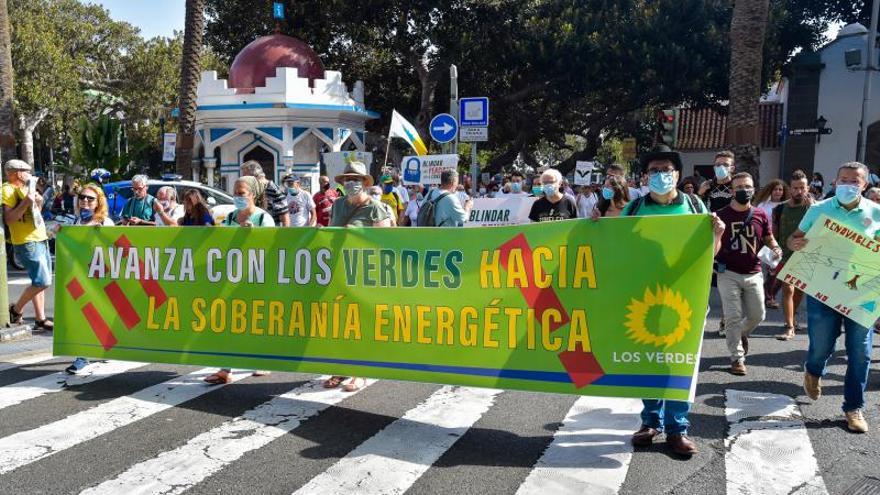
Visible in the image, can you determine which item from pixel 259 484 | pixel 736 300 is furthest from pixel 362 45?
pixel 259 484

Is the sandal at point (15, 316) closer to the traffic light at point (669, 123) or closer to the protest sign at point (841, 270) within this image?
the protest sign at point (841, 270)

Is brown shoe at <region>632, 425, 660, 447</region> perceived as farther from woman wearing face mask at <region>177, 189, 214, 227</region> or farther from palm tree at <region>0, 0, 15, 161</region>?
palm tree at <region>0, 0, 15, 161</region>

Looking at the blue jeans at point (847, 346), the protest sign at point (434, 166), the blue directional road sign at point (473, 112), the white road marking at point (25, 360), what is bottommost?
the white road marking at point (25, 360)

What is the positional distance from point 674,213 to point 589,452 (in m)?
1.66

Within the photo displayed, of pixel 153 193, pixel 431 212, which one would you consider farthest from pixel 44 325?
pixel 153 193

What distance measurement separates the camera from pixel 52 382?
657cm

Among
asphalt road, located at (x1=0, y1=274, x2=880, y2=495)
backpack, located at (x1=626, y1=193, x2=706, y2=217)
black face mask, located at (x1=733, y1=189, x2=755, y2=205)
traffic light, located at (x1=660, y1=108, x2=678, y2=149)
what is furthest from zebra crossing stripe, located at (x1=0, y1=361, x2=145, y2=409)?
traffic light, located at (x1=660, y1=108, x2=678, y2=149)

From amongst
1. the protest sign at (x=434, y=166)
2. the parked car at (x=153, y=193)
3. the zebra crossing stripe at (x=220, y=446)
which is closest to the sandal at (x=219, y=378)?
the zebra crossing stripe at (x=220, y=446)

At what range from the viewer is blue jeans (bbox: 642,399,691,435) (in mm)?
4699

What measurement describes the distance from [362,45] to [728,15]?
1392cm

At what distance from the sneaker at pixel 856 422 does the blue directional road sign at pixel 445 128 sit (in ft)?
29.7

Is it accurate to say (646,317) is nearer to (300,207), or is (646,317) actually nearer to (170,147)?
(300,207)

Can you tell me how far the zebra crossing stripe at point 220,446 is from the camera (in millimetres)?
4305

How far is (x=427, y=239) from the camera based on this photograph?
17.8 ft
